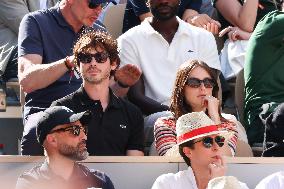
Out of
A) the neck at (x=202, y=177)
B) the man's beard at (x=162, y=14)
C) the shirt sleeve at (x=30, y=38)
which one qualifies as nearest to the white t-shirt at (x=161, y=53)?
the man's beard at (x=162, y=14)

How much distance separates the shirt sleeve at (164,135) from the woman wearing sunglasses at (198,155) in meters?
0.46

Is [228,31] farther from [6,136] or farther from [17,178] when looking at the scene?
[17,178]

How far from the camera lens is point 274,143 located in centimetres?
609

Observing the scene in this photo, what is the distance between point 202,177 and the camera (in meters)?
5.23

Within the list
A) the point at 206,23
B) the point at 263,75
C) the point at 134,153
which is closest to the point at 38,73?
the point at 134,153

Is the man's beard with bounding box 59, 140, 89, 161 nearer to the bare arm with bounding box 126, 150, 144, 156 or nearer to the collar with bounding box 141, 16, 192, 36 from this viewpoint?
the bare arm with bounding box 126, 150, 144, 156

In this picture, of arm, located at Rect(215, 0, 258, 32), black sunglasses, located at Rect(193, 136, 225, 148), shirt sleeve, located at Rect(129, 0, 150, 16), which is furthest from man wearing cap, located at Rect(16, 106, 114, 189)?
arm, located at Rect(215, 0, 258, 32)

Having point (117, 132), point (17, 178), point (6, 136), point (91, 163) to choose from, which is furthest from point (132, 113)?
point (6, 136)

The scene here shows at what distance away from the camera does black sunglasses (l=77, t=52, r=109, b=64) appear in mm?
5797

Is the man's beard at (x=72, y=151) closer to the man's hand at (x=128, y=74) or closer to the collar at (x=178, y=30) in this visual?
the man's hand at (x=128, y=74)

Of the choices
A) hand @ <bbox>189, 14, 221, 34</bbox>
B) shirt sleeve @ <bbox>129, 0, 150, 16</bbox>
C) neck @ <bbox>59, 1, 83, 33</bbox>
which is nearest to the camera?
neck @ <bbox>59, 1, 83, 33</bbox>

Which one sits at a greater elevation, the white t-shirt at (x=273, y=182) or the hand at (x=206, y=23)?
the hand at (x=206, y=23)

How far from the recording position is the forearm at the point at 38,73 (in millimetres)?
5891

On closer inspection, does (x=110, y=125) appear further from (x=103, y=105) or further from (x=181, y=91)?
(x=181, y=91)
